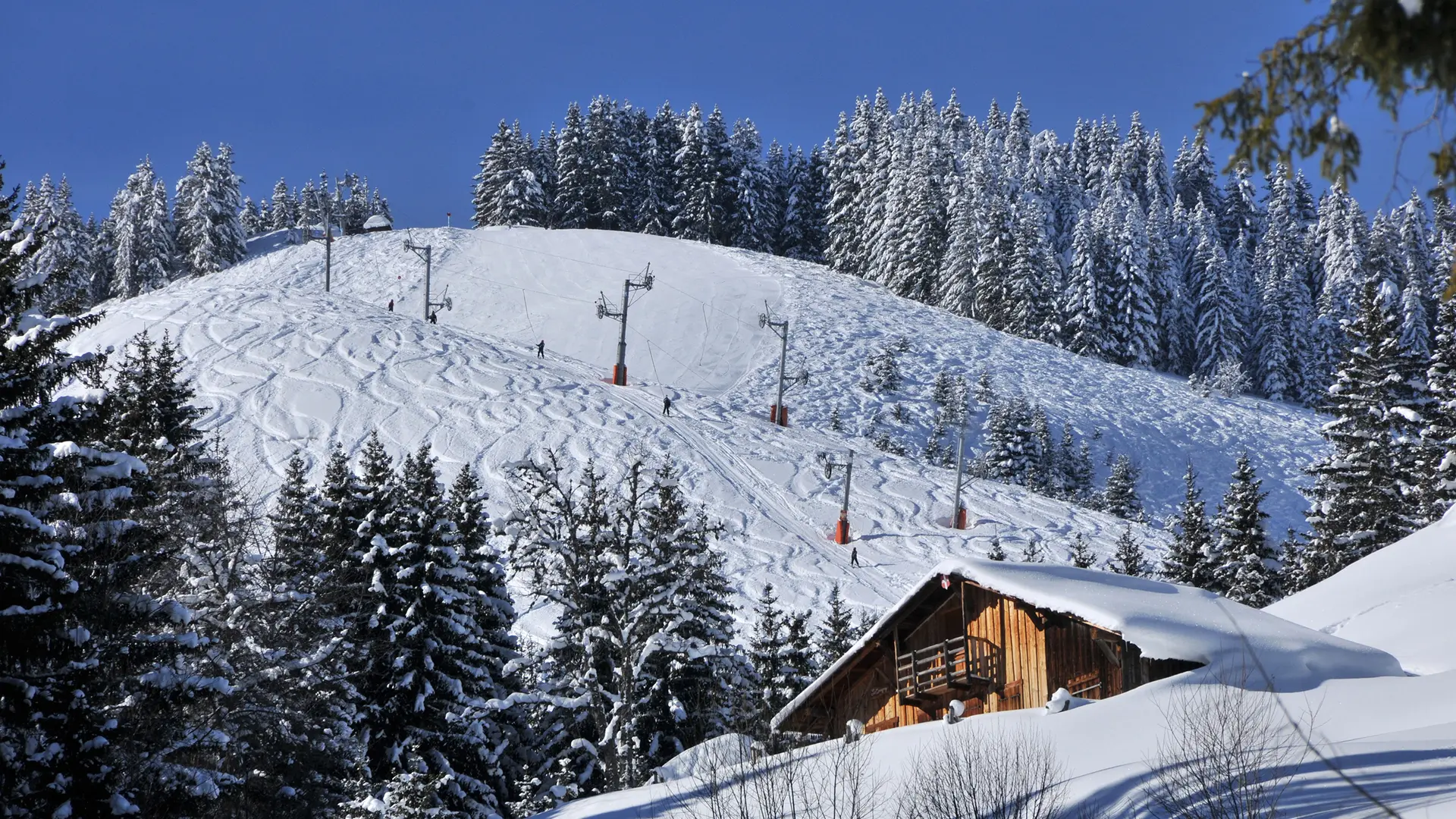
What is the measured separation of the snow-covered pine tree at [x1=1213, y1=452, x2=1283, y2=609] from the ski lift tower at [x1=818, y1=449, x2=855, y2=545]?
1250 cm

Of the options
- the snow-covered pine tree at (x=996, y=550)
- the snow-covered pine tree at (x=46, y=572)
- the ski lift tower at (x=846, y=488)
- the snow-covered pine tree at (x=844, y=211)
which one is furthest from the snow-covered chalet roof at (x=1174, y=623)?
the snow-covered pine tree at (x=844, y=211)

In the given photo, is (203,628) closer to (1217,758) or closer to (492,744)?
(492,744)

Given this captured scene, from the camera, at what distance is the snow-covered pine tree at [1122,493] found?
180 feet

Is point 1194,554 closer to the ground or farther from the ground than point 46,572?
farther from the ground

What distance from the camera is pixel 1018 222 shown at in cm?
8544

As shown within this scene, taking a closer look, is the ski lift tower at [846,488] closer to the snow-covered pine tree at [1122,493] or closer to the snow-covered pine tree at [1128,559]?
the snow-covered pine tree at [1128,559]

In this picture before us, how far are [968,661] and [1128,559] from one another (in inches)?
841

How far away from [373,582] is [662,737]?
22.3 ft

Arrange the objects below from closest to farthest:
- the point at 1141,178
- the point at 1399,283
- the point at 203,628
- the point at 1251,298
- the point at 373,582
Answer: the point at 203,628 < the point at 373,582 < the point at 1399,283 < the point at 1251,298 < the point at 1141,178

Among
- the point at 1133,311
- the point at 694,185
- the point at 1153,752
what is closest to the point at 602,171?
the point at 694,185

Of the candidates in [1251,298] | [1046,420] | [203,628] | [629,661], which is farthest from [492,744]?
[1251,298]

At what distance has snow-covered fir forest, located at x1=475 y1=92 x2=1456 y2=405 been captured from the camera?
83750 mm

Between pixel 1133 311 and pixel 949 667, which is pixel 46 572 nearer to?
pixel 949 667

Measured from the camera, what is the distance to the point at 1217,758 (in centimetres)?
892
